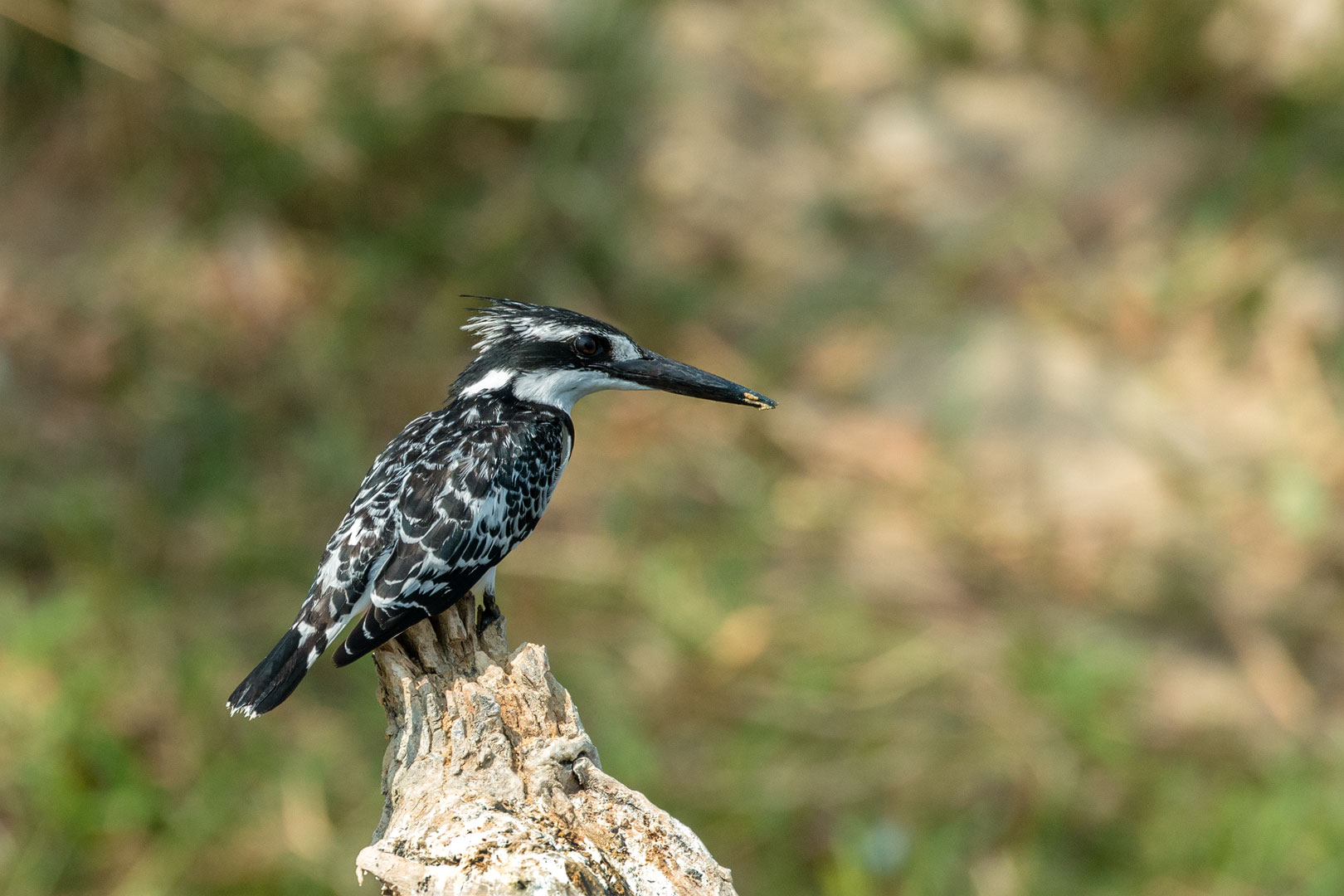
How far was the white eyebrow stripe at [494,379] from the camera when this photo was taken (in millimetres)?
3613

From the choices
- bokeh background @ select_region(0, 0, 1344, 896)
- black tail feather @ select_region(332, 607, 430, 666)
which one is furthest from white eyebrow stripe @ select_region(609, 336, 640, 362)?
bokeh background @ select_region(0, 0, 1344, 896)

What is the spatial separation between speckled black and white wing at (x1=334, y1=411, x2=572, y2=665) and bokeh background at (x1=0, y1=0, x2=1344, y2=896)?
96.3 inches

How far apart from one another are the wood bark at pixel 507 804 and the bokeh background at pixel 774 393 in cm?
Result: 276

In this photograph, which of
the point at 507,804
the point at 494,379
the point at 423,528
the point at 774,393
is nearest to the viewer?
the point at 507,804

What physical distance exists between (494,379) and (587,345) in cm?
32

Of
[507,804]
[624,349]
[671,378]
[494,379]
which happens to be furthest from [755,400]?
[507,804]

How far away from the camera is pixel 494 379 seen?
11.9ft

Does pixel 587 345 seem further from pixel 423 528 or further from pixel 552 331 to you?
pixel 423 528

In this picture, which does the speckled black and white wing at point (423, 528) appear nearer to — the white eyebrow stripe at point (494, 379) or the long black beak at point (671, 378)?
the white eyebrow stripe at point (494, 379)

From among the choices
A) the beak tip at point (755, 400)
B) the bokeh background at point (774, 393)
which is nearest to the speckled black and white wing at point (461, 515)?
the beak tip at point (755, 400)

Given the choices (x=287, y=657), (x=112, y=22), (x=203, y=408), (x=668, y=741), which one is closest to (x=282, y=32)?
(x=112, y=22)

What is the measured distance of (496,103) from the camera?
24.8 feet

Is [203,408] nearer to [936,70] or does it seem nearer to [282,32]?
[282,32]

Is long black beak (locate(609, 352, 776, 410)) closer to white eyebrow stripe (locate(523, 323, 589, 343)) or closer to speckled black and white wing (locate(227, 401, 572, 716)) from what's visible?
white eyebrow stripe (locate(523, 323, 589, 343))
